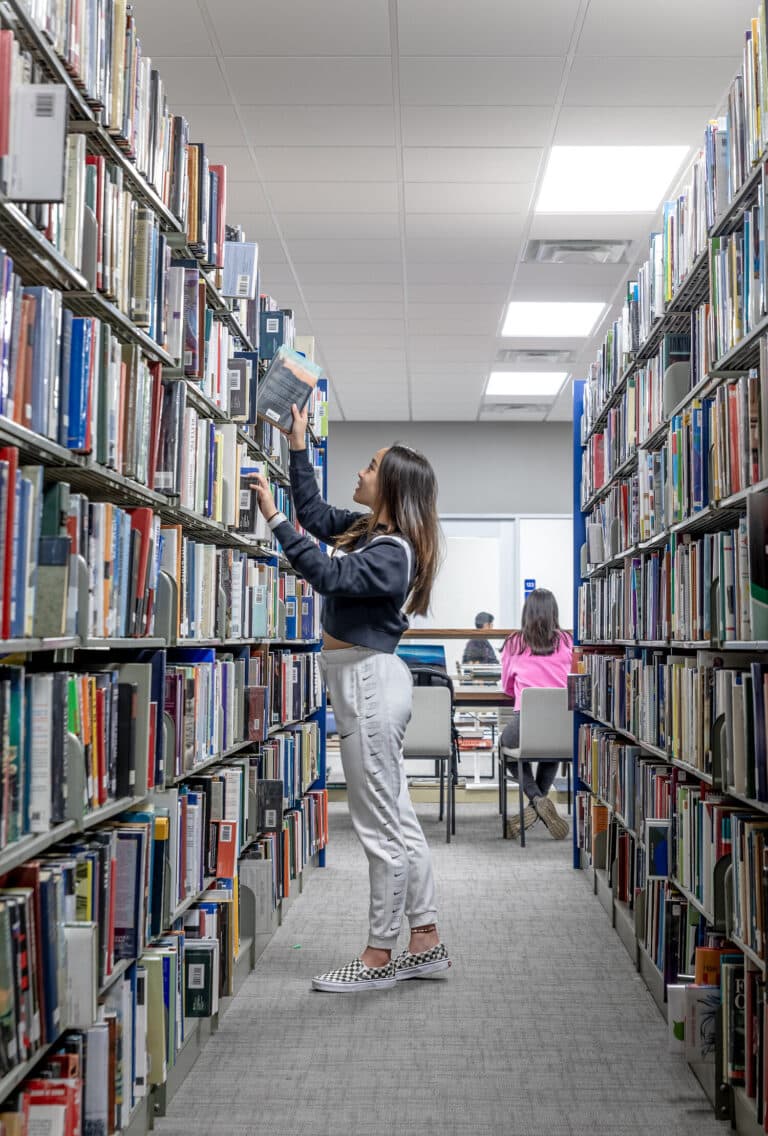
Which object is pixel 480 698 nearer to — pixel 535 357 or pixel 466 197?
pixel 466 197

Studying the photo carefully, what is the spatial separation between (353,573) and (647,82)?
8.00 ft

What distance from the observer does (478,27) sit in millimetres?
3701

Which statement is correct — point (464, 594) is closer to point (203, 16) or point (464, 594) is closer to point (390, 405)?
point (390, 405)

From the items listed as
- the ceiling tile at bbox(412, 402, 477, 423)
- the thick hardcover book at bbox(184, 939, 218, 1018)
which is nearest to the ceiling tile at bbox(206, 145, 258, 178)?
the thick hardcover book at bbox(184, 939, 218, 1018)

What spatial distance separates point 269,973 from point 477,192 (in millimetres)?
3590

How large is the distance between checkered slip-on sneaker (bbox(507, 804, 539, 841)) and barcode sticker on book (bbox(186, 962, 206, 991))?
128 inches

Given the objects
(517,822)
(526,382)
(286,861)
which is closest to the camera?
(286,861)

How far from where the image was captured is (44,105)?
1377 mm

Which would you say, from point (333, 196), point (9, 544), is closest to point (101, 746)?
point (9, 544)

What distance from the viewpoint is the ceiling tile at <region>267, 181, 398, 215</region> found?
5059 mm

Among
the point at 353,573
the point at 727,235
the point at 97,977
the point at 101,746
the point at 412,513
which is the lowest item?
the point at 97,977

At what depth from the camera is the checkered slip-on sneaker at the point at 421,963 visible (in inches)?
121

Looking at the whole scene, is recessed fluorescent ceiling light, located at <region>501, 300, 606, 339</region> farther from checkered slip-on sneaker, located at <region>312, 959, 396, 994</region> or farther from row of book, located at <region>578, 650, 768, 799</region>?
checkered slip-on sneaker, located at <region>312, 959, 396, 994</region>

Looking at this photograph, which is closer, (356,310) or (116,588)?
(116,588)
